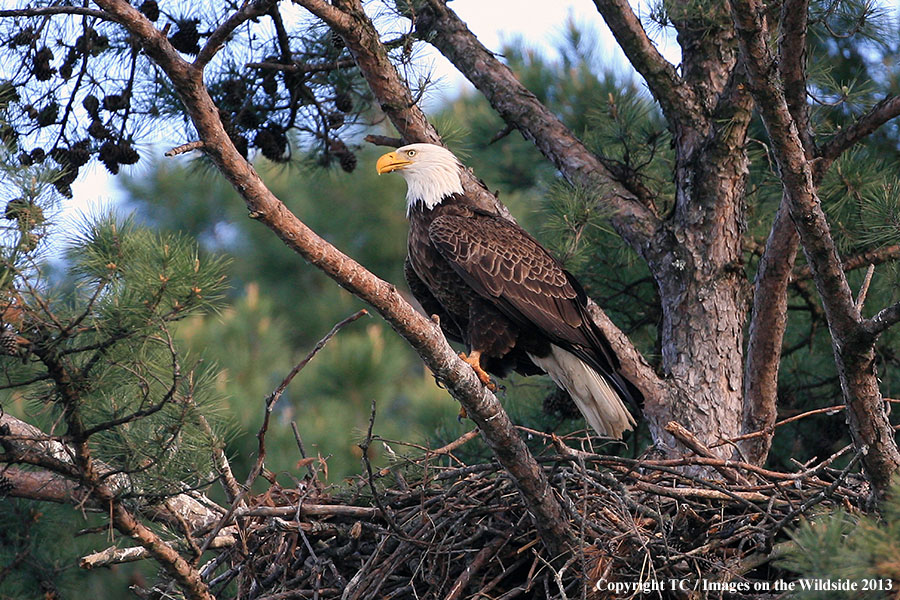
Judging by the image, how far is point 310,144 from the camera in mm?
4758

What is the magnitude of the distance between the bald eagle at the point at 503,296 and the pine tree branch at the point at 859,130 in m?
1.06

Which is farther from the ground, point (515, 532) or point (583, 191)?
point (583, 191)

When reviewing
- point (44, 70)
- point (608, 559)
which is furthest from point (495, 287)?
point (44, 70)

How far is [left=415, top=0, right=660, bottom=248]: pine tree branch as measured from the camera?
13.4 feet

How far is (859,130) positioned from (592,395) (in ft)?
4.80

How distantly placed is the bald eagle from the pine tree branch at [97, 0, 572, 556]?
0.99m

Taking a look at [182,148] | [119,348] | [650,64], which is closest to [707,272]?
[650,64]

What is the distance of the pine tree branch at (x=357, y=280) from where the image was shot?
2.18 meters

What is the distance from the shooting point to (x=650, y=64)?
404 cm

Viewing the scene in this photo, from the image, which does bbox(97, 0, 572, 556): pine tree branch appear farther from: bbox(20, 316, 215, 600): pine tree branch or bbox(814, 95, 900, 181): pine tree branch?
bbox(814, 95, 900, 181): pine tree branch

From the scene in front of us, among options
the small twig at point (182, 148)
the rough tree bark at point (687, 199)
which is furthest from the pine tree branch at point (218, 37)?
the rough tree bark at point (687, 199)

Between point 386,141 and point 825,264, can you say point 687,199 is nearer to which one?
point 386,141

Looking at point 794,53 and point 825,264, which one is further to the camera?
point 794,53

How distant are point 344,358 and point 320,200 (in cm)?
369
